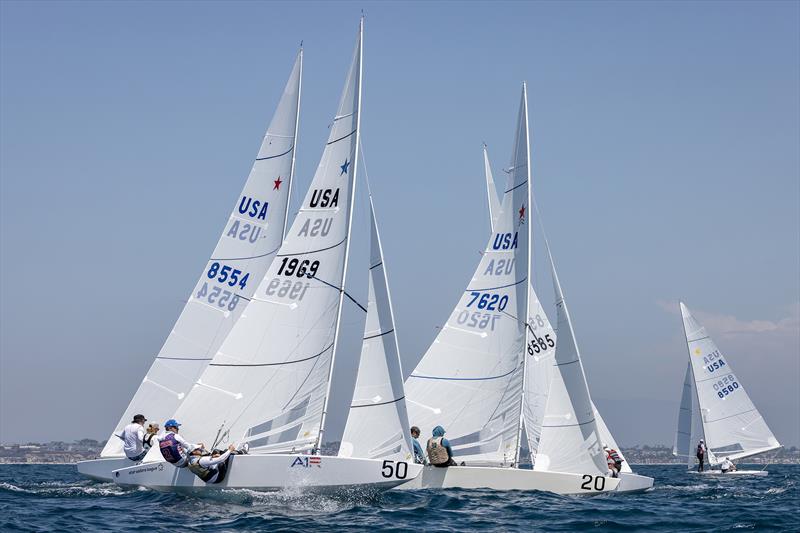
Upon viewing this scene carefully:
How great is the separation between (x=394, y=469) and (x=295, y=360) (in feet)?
11.1

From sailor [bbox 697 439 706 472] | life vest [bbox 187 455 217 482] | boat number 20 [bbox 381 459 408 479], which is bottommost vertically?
life vest [bbox 187 455 217 482]

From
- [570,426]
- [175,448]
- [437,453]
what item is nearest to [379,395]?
[437,453]

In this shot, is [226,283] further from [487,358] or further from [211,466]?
[211,466]

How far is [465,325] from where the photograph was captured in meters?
27.0

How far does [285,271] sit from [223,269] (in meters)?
6.11

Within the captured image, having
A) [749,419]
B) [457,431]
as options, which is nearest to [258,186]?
[457,431]

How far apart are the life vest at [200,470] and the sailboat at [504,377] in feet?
27.3

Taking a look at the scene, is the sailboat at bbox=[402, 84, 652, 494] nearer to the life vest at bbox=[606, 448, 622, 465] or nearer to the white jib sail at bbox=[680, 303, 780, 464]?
the life vest at bbox=[606, 448, 622, 465]

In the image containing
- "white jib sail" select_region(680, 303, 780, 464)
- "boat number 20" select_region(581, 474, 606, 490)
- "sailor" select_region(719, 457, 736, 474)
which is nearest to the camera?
"boat number 20" select_region(581, 474, 606, 490)

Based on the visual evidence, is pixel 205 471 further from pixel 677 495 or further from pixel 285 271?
pixel 677 495

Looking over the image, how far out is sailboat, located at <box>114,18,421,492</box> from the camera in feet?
69.0

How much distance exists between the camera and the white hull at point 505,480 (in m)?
22.8

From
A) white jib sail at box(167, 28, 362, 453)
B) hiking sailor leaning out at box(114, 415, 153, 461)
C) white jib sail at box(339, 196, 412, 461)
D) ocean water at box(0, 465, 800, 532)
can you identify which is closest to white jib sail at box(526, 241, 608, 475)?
ocean water at box(0, 465, 800, 532)

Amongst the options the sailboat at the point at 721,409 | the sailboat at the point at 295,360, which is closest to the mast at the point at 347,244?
the sailboat at the point at 295,360
